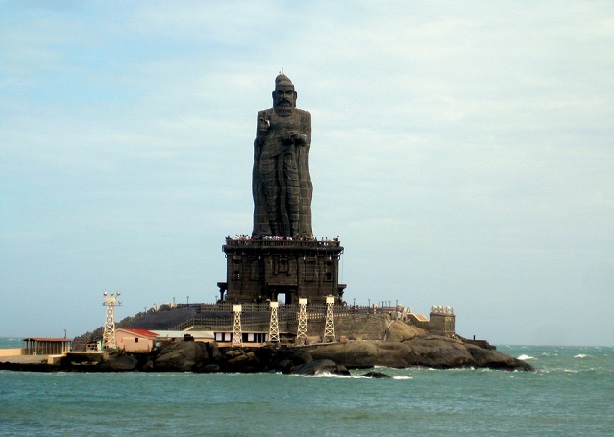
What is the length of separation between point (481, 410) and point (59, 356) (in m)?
28.3

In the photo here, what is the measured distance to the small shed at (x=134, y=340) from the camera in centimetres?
7775

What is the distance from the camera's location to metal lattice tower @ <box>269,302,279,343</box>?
265 feet

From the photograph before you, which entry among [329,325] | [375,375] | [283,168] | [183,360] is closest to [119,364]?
[183,360]

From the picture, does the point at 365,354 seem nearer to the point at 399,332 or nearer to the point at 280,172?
the point at 399,332

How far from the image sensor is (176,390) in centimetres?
6391

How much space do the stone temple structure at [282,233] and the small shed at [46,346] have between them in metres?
16.8

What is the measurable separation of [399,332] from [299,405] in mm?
26016

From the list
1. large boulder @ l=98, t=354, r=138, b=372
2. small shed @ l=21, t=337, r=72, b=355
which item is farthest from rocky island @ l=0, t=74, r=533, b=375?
small shed @ l=21, t=337, r=72, b=355

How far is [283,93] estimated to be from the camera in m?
95.0

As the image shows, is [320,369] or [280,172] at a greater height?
[280,172]

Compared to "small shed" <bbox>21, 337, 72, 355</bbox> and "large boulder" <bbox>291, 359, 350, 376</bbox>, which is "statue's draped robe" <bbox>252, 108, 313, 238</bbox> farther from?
"large boulder" <bbox>291, 359, 350, 376</bbox>

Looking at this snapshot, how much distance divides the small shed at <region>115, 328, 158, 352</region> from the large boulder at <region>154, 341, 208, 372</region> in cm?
→ 286

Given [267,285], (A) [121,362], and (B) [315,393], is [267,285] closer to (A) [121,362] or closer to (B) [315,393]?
(A) [121,362]

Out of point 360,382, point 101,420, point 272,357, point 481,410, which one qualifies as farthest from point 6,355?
point 481,410
